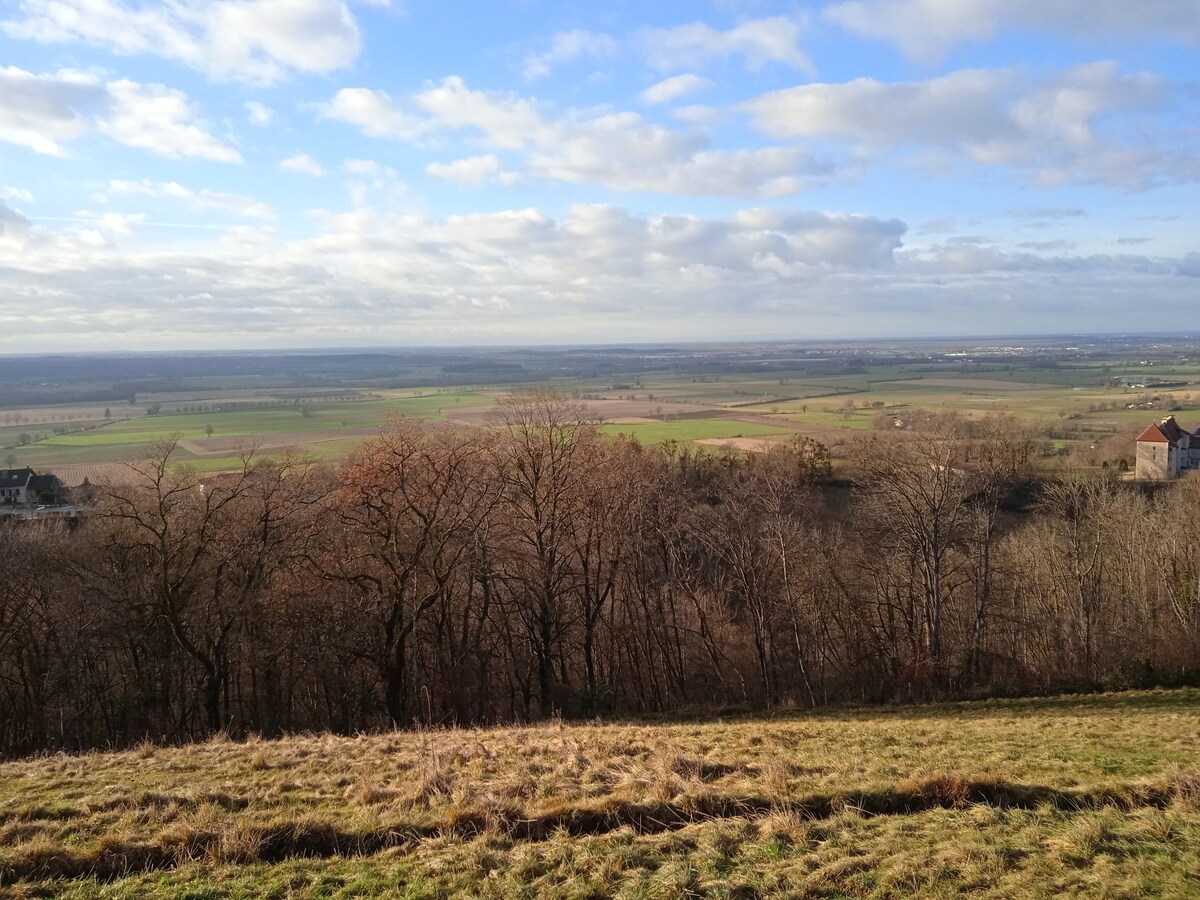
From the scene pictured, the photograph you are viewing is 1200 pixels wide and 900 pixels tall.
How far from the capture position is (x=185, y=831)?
7746 mm

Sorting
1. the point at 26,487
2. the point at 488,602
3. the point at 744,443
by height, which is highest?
the point at 26,487

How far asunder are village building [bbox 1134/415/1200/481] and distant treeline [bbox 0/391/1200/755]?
2921cm

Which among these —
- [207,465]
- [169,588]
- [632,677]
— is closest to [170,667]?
[169,588]

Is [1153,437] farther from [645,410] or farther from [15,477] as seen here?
[15,477]

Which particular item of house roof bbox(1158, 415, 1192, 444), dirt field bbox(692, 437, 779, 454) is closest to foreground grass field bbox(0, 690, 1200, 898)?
dirt field bbox(692, 437, 779, 454)

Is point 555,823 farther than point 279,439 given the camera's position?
No

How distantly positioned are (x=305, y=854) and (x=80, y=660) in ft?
67.9

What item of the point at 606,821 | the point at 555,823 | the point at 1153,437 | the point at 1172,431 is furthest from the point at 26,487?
the point at 1172,431

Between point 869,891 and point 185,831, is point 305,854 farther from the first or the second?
point 869,891

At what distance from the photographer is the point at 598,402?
70.4m

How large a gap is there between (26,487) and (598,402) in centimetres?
4446

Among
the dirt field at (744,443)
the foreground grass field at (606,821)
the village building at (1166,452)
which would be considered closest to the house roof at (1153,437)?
the village building at (1166,452)

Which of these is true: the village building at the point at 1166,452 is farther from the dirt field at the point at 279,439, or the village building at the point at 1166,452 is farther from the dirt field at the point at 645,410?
the dirt field at the point at 279,439

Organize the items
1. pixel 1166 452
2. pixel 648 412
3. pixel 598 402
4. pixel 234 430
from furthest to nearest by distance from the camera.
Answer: pixel 648 412, pixel 598 402, pixel 234 430, pixel 1166 452
